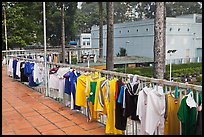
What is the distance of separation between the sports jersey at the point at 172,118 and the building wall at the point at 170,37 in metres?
24.5

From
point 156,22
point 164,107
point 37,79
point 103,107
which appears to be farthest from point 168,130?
point 156,22

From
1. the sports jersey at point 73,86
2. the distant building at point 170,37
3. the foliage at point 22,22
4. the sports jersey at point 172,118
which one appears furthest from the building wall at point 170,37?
the sports jersey at point 172,118

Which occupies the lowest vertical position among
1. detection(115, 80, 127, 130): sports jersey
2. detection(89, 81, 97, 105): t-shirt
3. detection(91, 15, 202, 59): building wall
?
detection(115, 80, 127, 130): sports jersey

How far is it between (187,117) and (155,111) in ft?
1.25

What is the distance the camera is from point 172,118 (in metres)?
2.79

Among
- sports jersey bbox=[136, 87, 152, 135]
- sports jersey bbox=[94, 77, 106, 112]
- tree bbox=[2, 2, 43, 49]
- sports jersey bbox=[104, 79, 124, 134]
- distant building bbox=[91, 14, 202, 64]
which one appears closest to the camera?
sports jersey bbox=[136, 87, 152, 135]

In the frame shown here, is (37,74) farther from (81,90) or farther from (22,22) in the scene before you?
(22,22)

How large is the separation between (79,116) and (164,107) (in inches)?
76.5

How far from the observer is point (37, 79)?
6.43 m

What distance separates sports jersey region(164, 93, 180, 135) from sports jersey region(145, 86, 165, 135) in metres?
0.06

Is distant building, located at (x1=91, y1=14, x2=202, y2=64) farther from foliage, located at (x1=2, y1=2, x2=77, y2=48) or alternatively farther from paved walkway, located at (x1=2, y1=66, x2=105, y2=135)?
paved walkway, located at (x1=2, y1=66, x2=105, y2=135)

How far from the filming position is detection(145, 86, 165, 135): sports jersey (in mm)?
2768

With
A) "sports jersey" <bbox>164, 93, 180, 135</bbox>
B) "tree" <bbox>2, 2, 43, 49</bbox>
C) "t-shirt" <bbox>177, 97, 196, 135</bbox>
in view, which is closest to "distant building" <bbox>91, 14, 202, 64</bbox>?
"tree" <bbox>2, 2, 43, 49</bbox>

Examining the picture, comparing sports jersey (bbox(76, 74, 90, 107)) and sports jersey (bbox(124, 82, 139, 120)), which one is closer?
sports jersey (bbox(124, 82, 139, 120))
